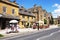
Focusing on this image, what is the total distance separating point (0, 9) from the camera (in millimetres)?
40312

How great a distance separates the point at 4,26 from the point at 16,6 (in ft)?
28.7

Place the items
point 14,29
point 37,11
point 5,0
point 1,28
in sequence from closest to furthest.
→ point 14,29
point 1,28
point 5,0
point 37,11

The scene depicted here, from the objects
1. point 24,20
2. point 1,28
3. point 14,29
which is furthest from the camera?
point 24,20

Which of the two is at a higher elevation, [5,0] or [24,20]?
[5,0]

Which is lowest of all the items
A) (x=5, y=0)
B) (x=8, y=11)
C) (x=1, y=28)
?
(x=1, y=28)

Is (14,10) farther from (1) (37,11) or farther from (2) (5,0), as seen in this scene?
(1) (37,11)

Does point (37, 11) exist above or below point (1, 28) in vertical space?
above

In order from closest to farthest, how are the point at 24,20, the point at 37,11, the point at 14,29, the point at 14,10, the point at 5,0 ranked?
the point at 14,29 → the point at 5,0 → the point at 14,10 → the point at 24,20 → the point at 37,11

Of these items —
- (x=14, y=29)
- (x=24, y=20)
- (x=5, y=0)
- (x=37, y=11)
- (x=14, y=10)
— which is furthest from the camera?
(x=37, y=11)

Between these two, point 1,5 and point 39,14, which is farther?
point 39,14

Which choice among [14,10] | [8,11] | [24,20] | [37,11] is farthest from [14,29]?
[37,11]

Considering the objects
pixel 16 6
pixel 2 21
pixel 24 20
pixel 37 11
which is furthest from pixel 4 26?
pixel 37 11

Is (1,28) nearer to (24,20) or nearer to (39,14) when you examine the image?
(24,20)

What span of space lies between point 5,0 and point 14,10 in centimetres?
521
